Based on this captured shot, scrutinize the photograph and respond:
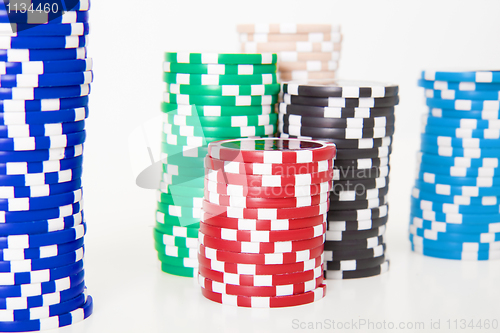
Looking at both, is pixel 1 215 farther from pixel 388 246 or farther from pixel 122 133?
pixel 122 133

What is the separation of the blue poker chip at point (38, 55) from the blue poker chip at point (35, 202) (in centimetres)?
72

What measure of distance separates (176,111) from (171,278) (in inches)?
44.5

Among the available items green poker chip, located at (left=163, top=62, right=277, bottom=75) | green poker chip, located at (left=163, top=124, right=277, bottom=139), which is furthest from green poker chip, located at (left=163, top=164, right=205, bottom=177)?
green poker chip, located at (left=163, top=62, right=277, bottom=75)

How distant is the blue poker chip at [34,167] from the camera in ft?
12.0

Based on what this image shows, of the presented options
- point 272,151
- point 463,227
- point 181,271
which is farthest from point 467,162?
point 181,271

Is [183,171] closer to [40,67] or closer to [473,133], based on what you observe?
[40,67]

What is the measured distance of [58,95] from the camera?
12.2 feet

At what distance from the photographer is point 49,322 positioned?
3.88 m

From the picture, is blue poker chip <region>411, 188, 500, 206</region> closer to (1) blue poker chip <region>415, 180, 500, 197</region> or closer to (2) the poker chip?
(1) blue poker chip <region>415, 180, 500, 197</region>

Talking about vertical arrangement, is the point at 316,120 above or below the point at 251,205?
above

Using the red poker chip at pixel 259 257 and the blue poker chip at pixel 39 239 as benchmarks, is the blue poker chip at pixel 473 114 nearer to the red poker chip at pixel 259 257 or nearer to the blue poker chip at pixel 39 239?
the red poker chip at pixel 259 257

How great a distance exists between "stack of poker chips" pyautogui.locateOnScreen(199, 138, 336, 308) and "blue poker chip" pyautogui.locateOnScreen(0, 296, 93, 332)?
782 mm

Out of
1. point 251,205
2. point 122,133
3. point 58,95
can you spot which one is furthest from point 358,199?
point 122,133

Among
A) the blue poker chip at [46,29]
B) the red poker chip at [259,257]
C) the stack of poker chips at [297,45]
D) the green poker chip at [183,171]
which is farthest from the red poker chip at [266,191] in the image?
the stack of poker chips at [297,45]
